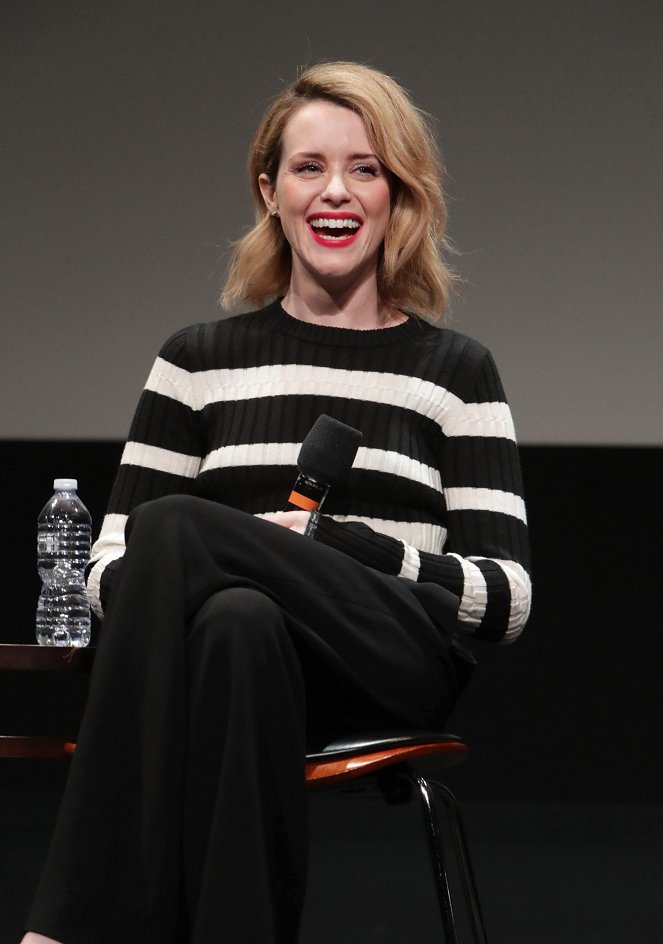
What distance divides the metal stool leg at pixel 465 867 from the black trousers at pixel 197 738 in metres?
0.28

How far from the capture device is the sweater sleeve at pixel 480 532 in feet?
4.92

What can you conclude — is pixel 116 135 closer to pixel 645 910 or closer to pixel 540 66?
pixel 540 66

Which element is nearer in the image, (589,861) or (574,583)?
(589,861)

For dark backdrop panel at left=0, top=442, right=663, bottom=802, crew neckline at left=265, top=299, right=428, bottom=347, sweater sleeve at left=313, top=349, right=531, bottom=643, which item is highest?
crew neckline at left=265, top=299, right=428, bottom=347

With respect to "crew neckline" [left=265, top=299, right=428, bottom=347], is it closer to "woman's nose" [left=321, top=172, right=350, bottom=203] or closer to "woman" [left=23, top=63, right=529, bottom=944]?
"woman" [left=23, top=63, right=529, bottom=944]

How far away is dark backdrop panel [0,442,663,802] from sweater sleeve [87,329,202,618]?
164 centimetres

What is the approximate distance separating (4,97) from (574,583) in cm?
193

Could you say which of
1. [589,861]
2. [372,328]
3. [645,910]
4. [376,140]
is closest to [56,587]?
[372,328]

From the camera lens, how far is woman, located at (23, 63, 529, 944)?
1162mm

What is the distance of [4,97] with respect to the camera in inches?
136

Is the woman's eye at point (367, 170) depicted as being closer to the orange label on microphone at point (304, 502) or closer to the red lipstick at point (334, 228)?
the red lipstick at point (334, 228)

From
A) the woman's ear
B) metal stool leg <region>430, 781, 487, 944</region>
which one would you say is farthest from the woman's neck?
metal stool leg <region>430, 781, 487, 944</region>

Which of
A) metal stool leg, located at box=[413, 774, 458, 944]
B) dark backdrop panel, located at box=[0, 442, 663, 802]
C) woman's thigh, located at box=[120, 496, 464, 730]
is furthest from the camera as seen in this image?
dark backdrop panel, located at box=[0, 442, 663, 802]

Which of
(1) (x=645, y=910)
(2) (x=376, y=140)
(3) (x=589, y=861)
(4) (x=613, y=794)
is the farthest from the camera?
(4) (x=613, y=794)
